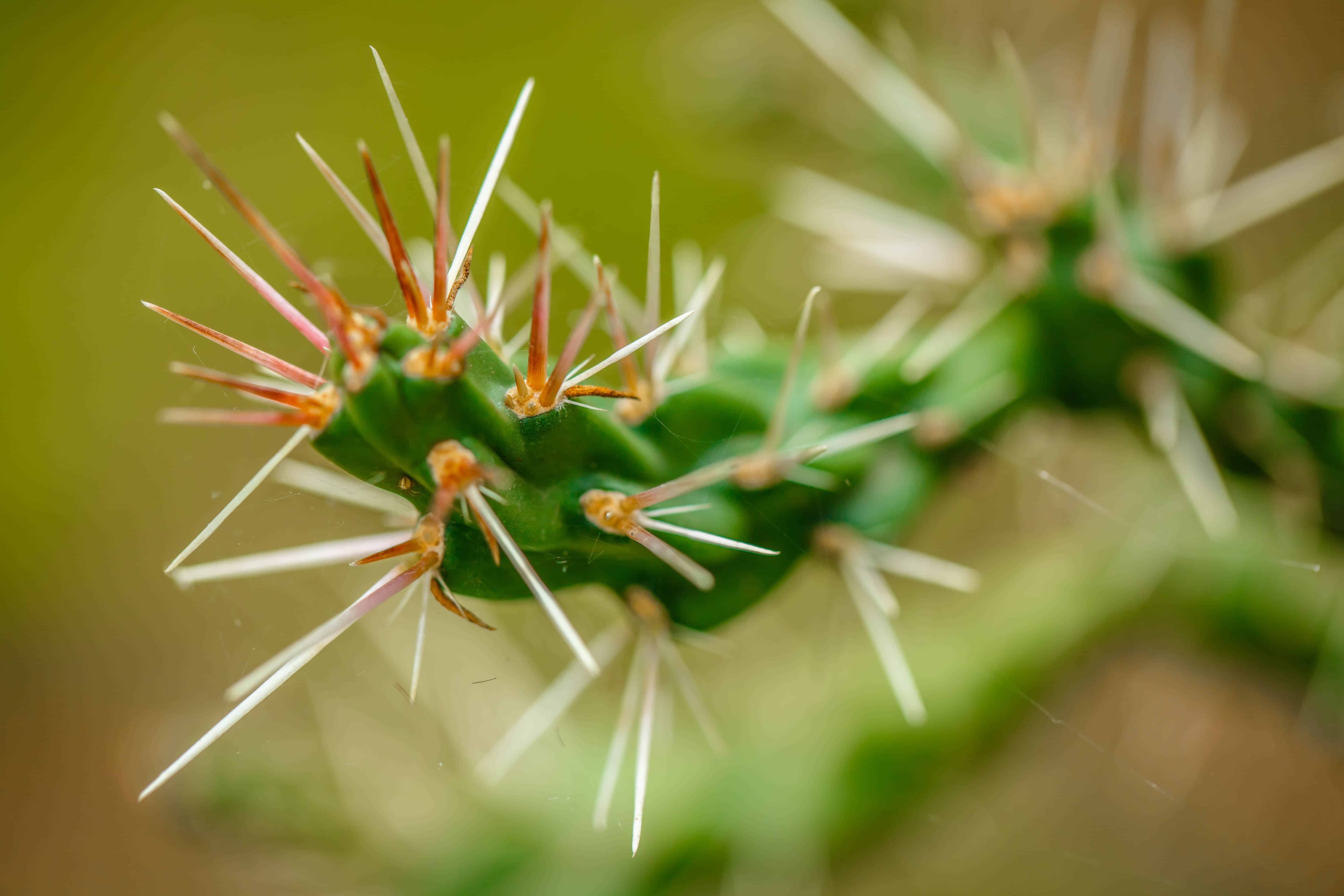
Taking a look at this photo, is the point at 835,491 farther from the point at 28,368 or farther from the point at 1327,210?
the point at 28,368

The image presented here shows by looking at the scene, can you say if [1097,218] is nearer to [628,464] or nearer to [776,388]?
[776,388]

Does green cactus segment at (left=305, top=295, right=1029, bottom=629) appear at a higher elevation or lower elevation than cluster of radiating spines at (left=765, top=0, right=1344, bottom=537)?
higher

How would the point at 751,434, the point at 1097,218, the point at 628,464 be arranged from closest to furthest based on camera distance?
the point at 628,464, the point at 751,434, the point at 1097,218

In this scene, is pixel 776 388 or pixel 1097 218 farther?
pixel 1097 218

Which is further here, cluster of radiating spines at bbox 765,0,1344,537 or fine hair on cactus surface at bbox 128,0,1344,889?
cluster of radiating spines at bbox 765,0,1344,537

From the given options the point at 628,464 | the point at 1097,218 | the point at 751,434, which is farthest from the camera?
the point at 1097,218

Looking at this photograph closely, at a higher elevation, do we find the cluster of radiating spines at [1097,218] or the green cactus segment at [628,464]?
the green cactus segment at [628,464]

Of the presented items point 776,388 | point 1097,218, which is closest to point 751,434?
point 776,388

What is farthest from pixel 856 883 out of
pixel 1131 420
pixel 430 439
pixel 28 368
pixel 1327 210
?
pixel 28 368

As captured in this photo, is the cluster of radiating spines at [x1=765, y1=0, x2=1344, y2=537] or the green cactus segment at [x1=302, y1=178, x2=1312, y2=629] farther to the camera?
the cluster of radiating spines at [x1=765, y1=0, x2=1344, y2=537]
